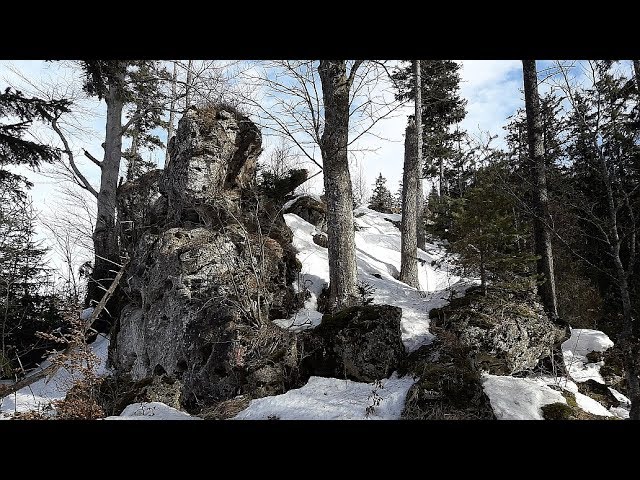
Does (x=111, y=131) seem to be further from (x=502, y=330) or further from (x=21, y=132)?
(x=502, y=330)

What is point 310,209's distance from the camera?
14.8 meters

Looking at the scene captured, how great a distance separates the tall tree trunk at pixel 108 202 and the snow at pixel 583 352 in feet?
41.6

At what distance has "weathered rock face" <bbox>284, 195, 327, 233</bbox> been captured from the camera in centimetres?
1443

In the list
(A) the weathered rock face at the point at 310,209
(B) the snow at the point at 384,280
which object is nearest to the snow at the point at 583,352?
(B) the snow at the point at 384,280

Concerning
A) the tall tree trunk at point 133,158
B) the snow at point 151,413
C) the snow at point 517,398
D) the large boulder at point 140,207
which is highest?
the tall tree trunk at point 133,158

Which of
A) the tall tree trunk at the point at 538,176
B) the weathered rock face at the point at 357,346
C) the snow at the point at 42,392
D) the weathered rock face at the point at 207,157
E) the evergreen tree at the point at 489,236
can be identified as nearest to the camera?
the weathered rock face at the point at 357,346

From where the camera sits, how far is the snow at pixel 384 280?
6983 mm

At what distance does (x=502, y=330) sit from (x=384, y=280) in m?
4.36

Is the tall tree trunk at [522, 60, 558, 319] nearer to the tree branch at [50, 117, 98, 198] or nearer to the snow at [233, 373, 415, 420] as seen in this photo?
the snow at [233, 373, 415, 420]

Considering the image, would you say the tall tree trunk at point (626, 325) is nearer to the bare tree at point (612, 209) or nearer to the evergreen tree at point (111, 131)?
A: the bare tree at point (612, 209)
